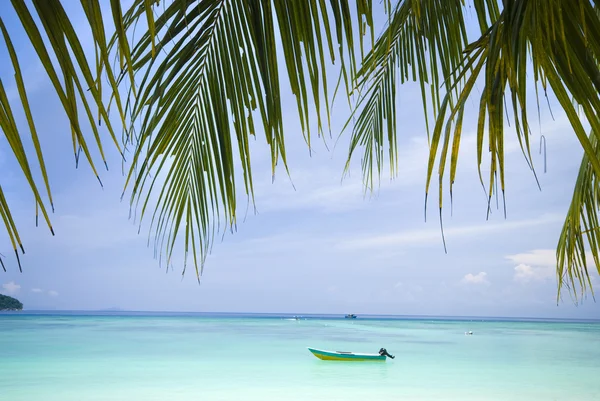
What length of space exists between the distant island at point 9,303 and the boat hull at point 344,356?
7975 centimetres

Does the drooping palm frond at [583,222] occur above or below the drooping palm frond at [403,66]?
below

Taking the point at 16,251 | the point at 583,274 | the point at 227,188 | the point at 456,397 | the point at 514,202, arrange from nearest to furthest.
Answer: the point at 16,251
the point at 227,188
the point at 583,274
the point at 456,397
the point at 514,202

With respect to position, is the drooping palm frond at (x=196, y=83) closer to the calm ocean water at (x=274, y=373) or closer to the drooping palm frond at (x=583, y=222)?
the drooping palm frond at (x=583, y=222)

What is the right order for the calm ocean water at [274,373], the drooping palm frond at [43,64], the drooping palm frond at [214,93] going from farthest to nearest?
the calm ocean water at [274,373]
the drooping palm frond at [214,93]
the drooping palm frond at [43,64]

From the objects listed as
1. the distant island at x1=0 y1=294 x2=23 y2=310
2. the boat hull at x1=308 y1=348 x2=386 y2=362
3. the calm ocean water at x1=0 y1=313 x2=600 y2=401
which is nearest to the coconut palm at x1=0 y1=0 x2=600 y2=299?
the calm ocean water at x1=0 y1=313 x2=600 y2=401

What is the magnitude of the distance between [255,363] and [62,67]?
18.5 metres

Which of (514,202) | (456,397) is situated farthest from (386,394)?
(514,202)

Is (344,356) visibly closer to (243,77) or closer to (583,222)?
(583,222)

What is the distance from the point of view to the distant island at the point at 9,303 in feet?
277

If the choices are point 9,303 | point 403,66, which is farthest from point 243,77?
point 9,303

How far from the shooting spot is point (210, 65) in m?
0.92

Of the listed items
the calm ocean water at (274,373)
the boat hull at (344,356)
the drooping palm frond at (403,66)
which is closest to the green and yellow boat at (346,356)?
the boat hull at (344,356)

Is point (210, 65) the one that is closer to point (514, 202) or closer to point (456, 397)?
point (456, 397)

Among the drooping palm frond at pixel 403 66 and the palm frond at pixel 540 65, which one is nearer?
the palm frond at pixel 540 65
